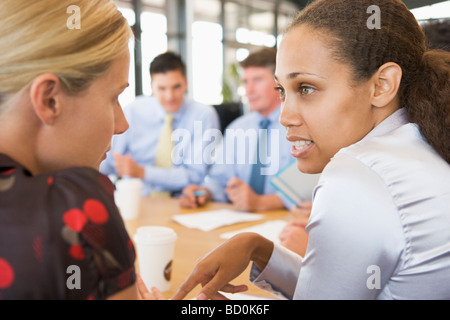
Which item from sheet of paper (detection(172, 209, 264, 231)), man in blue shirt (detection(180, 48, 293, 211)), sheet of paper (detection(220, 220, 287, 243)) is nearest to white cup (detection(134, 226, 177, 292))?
sheet of paper (detection(220, 220, 287, 243))

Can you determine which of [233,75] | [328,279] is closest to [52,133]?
[328,279]

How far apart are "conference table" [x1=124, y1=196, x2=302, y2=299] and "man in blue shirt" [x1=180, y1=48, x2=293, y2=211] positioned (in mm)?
99

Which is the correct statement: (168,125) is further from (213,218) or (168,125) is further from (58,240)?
(58,240)

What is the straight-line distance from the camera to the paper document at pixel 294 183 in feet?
4.07

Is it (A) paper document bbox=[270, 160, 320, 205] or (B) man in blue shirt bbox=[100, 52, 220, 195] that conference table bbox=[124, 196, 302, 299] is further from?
(B) man in blue shirt bbox=[100, 52, 220, 195]

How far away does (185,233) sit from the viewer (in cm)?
133

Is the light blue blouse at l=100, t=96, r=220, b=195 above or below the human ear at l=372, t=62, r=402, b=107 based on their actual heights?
below

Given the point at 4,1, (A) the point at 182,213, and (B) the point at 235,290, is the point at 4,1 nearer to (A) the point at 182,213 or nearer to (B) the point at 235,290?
(B) the point at 235,290

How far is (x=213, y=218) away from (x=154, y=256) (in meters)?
0.63

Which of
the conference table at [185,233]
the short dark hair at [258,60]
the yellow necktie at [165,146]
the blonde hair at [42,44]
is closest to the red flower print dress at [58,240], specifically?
the blonde hair at [42,44]

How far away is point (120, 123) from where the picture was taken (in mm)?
638

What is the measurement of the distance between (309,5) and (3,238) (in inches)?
24.4

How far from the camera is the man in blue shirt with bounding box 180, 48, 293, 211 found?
1.95m

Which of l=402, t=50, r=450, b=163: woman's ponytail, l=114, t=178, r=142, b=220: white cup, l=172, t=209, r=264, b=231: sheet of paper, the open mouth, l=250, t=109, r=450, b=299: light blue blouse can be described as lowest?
l=172, t=209, r=264, b=231: sheet of paper
